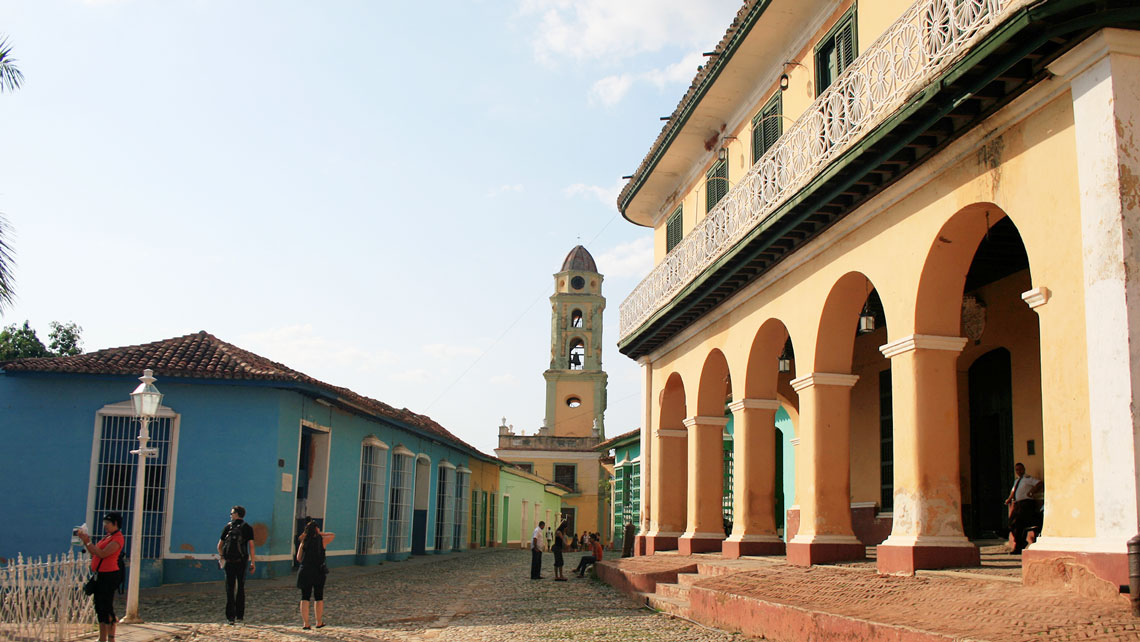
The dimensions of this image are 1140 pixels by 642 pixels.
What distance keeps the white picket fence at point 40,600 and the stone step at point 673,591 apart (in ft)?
20.8

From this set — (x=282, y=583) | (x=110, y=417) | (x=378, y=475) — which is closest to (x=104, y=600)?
(x=282, y=583)

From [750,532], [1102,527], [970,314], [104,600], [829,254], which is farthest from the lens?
[750,532]

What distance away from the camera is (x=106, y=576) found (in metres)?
9.14

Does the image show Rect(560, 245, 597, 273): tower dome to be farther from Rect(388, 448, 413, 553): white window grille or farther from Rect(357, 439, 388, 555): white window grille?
Rect(357, 439, 388, 555): white window grille

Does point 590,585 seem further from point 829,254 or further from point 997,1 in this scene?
point 997,1

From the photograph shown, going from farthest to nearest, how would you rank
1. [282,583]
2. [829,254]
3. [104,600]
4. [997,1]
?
[282,583] → [829,254] → [104,600] → [997,1]

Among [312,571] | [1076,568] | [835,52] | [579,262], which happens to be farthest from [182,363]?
[579,262]

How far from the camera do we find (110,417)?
17.4 m

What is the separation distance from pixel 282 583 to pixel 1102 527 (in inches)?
508

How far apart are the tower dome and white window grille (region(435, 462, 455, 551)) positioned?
1996 cm

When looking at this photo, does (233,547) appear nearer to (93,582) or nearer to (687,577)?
(93,582)

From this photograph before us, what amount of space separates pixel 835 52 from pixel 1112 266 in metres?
6.07

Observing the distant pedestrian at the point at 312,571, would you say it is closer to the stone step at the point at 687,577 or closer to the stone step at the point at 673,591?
the stone step at the point at 673,591

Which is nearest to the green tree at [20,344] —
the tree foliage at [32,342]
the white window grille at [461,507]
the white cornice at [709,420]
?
the tree foliage at [32,342]
